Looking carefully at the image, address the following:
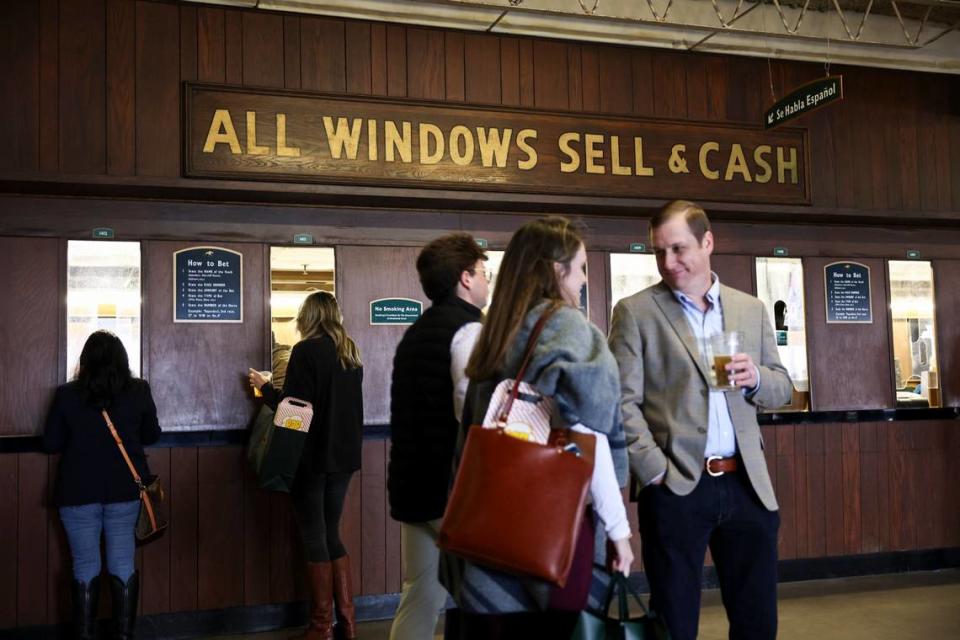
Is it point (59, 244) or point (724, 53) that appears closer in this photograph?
point (59, 244)

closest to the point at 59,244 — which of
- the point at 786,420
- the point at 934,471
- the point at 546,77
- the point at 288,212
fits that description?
the point at 288,212

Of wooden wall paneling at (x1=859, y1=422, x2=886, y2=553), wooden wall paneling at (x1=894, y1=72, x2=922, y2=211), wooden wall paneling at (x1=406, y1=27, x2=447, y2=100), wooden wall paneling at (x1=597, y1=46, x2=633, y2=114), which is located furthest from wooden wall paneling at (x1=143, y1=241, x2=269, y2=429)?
wooden wall paneling at (x1=894, y1=72, x2=922, y2=211)

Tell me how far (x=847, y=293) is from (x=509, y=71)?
2.84m

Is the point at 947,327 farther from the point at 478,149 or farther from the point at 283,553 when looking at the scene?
the point at 283,553

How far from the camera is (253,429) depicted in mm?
5035

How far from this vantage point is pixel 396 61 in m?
5.55

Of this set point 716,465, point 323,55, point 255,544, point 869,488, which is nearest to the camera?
point 716,465

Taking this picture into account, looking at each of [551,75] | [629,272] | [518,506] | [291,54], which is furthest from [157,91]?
[518,506]

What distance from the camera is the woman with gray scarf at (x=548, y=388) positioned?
2.15 metres

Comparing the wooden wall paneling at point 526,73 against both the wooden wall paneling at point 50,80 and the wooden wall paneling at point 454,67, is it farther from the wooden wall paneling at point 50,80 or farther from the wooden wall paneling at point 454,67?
the wooden wall paneling at point 50,80

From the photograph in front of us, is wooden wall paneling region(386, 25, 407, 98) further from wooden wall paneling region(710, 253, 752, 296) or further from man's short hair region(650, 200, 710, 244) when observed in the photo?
man's short hair region(650, 200, 710, 244)

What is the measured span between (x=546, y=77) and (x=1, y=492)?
3.84 metres

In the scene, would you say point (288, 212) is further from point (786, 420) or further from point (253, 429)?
point (786, 420)

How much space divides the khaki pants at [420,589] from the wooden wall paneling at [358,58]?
3213 millimetres
